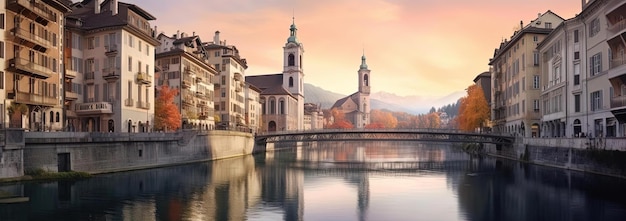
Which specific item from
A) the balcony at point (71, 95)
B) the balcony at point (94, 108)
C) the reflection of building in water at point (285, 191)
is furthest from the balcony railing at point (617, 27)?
the balcony at point (71, 95)

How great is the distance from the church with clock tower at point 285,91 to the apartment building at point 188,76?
2836 inches

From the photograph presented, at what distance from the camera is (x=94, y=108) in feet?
193

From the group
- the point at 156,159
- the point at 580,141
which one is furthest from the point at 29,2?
the point at 580,141

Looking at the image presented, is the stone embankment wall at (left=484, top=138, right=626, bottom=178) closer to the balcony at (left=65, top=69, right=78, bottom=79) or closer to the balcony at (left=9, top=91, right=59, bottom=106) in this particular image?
the balcony at (left=9, top=91, right=59, bottom=106)

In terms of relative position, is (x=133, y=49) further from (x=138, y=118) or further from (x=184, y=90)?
(x=184, y=90)

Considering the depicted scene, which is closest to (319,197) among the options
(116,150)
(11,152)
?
(11,152)

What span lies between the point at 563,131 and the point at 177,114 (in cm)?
4841

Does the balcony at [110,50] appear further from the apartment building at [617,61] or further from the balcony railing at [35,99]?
the apartment building at [617,61]

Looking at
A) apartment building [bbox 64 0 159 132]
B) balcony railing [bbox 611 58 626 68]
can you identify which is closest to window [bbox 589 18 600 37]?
balcony railing [bbox 611 58 626 68]

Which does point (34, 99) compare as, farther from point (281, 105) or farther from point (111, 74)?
point (281, 105)

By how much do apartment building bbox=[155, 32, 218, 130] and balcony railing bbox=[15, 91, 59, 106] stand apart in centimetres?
2662

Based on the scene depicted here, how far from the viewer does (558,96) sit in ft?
207

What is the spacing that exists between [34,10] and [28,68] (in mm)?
4972

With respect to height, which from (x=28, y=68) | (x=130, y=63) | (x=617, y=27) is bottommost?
(x=28, y=68)
